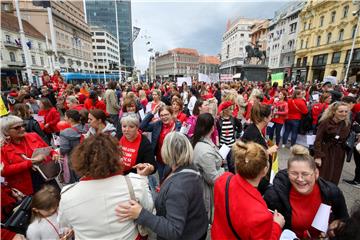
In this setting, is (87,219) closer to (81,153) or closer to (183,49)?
(81,153)

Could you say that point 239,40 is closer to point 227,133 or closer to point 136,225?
point 227,133

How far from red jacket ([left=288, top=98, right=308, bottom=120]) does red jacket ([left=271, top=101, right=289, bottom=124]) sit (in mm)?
177

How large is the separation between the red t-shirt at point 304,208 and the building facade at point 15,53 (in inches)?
1254

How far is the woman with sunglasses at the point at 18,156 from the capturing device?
92.8 inches

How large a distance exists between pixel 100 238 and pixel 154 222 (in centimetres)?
39

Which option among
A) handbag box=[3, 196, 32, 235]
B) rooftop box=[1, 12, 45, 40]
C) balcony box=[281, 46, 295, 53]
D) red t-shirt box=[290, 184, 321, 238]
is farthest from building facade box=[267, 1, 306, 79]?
rooftop box=[1, 12, 45, 40]

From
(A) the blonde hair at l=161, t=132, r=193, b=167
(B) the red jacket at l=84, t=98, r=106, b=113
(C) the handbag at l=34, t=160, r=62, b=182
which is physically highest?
(A) the blonde hair at l=161, t=132, r=193, b=167

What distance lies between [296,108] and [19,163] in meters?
6.87

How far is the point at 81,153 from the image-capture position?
1.40m

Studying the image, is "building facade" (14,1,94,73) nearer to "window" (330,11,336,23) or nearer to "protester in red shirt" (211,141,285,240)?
"protester in red shirt" (211,141,285,240)

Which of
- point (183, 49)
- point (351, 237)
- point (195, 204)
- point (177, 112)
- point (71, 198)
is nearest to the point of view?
point (351, 237)

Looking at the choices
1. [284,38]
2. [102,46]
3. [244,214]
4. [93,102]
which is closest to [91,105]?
[93,102]

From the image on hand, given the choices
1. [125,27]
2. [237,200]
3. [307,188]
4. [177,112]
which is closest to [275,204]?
[307,188]

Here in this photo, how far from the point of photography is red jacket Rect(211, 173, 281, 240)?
1.36 m
